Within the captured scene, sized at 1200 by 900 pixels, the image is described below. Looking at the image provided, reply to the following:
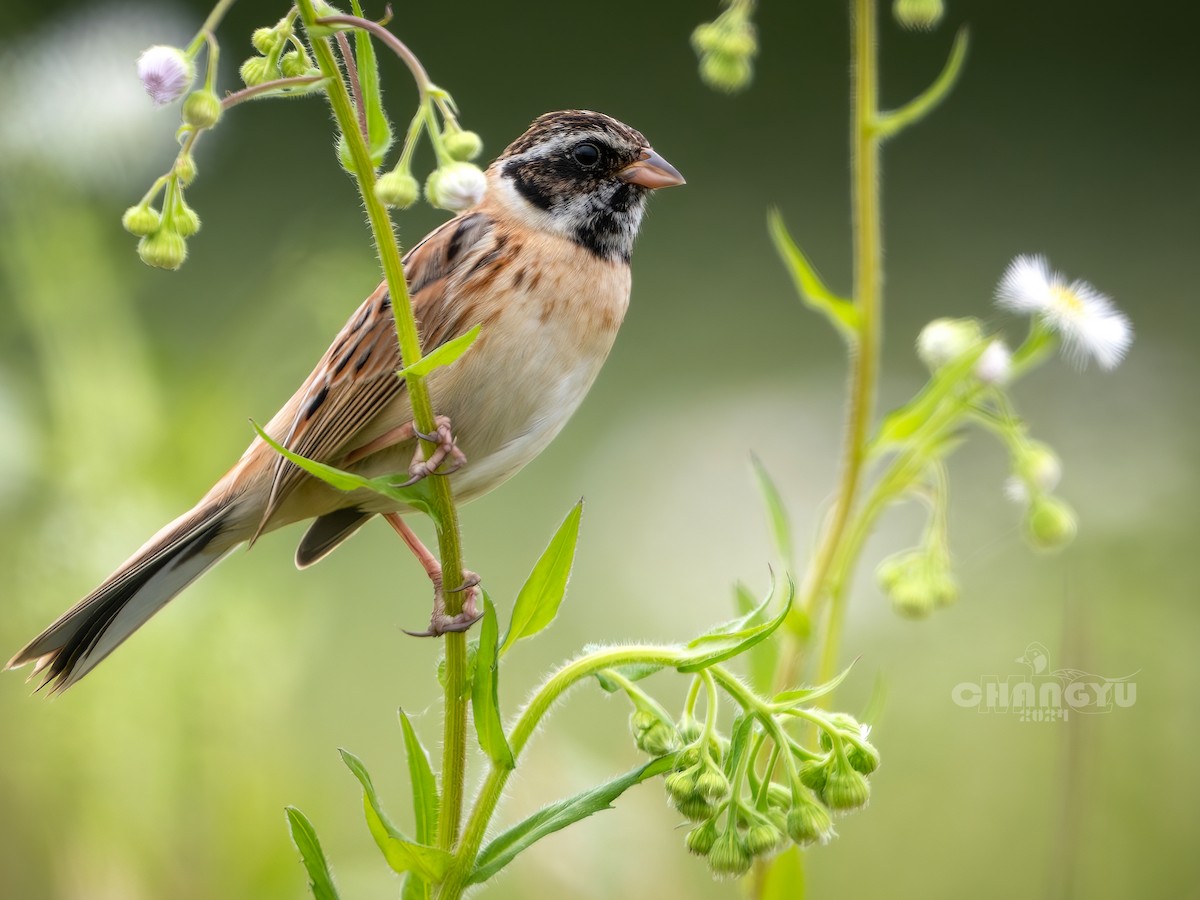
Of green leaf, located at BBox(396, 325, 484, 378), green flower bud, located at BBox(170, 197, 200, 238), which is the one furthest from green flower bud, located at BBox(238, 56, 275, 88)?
green leaf, located at BBox(396, 325, 484, 378)

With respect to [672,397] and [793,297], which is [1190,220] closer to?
[793,297]

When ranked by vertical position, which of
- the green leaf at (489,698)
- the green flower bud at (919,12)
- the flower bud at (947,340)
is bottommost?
the green leaf at (489,698)

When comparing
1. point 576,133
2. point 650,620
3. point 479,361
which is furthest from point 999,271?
point 479,361

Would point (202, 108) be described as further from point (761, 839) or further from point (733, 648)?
point (761, 839)

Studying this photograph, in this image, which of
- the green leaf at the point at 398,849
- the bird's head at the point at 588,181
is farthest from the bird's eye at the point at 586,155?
the green leaf at the point at 398,849

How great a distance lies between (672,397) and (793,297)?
3.63 feet

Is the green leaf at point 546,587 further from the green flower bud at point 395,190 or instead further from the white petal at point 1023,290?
the white petal at point 1023,290

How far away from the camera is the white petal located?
6.57 feet

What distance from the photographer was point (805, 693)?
142cm

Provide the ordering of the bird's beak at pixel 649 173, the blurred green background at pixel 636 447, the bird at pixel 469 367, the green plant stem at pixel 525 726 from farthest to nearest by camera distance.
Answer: the blurred green background at pixel 636 447 < the bird's beak at pixel 649 173 < the bird at pixel 469 367 < the green plant stem at pixel 525 726

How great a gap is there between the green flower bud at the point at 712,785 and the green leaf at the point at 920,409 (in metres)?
0.76

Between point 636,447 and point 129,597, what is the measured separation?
10.9ft

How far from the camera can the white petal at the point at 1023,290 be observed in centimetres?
200

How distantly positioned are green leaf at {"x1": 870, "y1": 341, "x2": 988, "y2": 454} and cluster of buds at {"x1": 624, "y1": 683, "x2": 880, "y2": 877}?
2.08 feet
